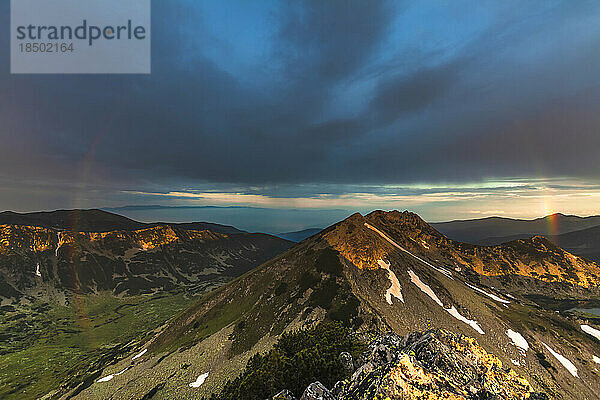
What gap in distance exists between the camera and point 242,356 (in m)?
75.9

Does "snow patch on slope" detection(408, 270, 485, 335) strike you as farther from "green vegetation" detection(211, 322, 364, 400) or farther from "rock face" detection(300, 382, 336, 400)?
"rock face" detection(300, 382, 336, 400)

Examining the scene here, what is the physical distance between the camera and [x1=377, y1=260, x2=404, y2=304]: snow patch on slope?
95.6 meters

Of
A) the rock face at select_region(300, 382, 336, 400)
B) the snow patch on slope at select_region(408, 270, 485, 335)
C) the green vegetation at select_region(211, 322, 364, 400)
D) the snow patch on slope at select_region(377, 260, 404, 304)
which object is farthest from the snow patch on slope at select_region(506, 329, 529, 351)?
the rock face at select_region(300, 382, 336, 400)

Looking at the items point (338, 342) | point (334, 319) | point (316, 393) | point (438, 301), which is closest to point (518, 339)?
point (438, 301)

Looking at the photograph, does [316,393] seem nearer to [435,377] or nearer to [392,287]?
[435,377]

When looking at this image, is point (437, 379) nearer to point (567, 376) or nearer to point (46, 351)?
point (567, 376)

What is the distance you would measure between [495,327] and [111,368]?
496 ft

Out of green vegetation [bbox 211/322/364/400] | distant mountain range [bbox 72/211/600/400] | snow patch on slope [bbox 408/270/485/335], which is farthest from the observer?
snow patch on slope [bbox 408/270/485/335]

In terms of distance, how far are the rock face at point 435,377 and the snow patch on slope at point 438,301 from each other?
77531 millimetres

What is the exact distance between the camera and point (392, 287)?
10075cm

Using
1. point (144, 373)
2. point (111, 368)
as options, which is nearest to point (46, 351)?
point (111, 368)

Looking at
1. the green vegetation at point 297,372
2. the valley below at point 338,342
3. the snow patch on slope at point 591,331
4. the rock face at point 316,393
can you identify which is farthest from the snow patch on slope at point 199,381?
the snow patch on slope at point 591,331

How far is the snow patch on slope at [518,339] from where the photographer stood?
87562mm

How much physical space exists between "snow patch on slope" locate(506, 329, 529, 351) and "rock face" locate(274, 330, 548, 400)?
84371mm
